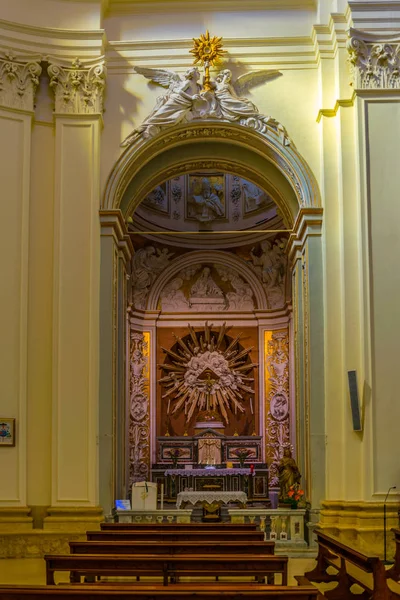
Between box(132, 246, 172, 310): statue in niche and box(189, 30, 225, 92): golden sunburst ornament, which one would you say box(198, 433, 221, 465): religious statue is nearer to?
box(132, 246, 172, 310): statue in niche

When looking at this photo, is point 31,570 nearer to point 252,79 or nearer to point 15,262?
point 15,262

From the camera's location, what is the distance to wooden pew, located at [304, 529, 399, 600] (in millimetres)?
7570

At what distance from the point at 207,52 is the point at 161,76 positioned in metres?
→ 0.85

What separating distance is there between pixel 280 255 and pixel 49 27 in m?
9.39

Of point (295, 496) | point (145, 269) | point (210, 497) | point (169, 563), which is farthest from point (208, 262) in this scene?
point (169, 563)

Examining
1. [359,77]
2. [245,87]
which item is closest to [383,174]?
[359,77]

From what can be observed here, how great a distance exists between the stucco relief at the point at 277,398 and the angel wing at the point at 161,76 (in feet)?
29.0

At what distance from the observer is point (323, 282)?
1467cm

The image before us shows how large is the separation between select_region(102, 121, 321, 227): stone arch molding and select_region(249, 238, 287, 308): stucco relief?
5558mm

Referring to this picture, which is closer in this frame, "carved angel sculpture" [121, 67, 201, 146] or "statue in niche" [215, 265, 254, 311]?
"carved angel sculpture" [121, 67, 201, 146]

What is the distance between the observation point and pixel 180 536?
10.0 meters

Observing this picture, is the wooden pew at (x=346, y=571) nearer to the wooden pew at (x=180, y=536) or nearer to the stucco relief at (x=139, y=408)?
the wooden pew at (x=180, y=536)

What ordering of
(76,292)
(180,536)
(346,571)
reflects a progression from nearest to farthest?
1. (346,571)
2. (180,536)
3. (76,292)

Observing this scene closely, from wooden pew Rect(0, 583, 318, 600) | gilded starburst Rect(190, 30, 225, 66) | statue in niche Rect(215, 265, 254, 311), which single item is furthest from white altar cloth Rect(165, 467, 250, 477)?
wooden pew Rect(0, 583, 318, 600)
